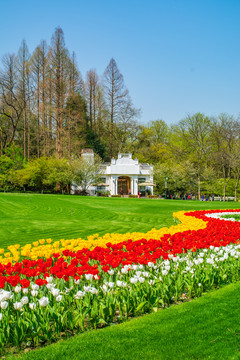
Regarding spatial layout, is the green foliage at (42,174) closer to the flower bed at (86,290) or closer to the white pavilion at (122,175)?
the white pavilion at (122,175)

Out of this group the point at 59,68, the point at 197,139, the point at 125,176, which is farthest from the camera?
the point at 125,176

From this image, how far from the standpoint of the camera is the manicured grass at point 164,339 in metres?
2.68

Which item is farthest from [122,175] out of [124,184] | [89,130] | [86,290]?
[86,290]

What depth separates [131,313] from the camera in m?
3.70

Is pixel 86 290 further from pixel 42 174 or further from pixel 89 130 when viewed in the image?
pixel 89 130

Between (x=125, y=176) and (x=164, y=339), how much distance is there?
45.1 meters

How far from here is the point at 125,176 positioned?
48.0 metres

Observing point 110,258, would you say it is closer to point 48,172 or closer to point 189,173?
point 48,172

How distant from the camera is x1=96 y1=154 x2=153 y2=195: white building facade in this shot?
46.9m

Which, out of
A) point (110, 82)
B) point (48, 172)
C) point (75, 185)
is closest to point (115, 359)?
point (48, 172)

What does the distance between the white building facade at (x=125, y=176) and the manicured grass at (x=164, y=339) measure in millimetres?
42419

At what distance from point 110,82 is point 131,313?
5004cm

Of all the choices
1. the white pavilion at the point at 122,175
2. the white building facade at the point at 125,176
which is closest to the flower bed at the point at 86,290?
the white building facade at the point at 125,176

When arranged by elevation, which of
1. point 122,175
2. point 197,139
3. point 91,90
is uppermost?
point 91,90
